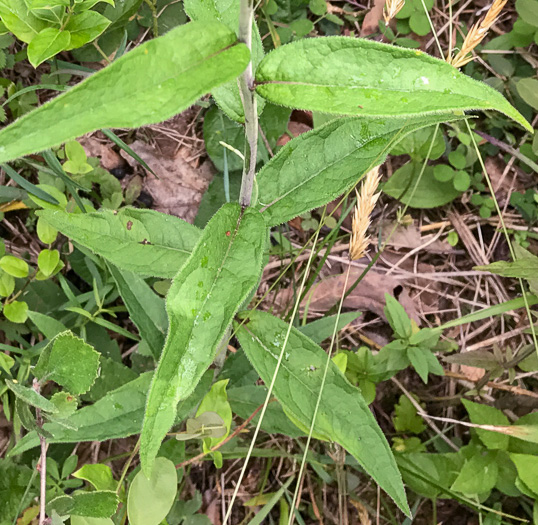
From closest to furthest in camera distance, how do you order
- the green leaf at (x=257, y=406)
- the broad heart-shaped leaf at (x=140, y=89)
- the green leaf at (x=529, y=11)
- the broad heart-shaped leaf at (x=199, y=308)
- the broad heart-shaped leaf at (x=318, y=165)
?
the broad heart-shaped leaf at (x=140, y=89), the broad heart-shaped leaf at (x=199, y=308), the broad heart-shaped leaf at (x=318, y=165), the green leaf at (x=257, y=406), the green leaf at (x=529, y=11)

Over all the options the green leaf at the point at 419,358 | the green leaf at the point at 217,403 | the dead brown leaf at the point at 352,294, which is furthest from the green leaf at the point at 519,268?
the green leaf at the point at 217,403

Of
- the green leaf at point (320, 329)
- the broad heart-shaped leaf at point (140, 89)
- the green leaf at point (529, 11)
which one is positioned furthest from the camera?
the green leaf at point (529, 11)

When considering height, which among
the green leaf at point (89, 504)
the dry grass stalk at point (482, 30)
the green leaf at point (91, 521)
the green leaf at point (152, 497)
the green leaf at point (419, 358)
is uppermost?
the dry grass stalk at point (482, 30)

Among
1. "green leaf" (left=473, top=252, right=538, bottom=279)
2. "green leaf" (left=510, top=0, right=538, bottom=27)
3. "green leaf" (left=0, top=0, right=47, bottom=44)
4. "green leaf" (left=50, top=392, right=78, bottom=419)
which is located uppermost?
"green leaf" (left=0, top=0, right=47, bottom=44)

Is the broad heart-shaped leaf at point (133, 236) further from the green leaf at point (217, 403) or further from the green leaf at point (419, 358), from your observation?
the green leaf at point (419, 358)

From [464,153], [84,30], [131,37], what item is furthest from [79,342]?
[464,153]

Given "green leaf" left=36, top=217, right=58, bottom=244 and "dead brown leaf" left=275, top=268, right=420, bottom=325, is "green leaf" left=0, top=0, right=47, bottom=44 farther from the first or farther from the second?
"dead brown leaf" left=275, top=268, right=420, bottom=325

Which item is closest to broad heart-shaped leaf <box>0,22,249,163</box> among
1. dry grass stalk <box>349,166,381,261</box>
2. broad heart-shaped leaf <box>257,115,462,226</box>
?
broad heart-shaped leaf <box>257,115,462,226</box>

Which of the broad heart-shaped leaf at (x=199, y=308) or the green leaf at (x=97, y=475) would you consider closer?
the broad heart-shaped leaf at (x=199, y=308)
